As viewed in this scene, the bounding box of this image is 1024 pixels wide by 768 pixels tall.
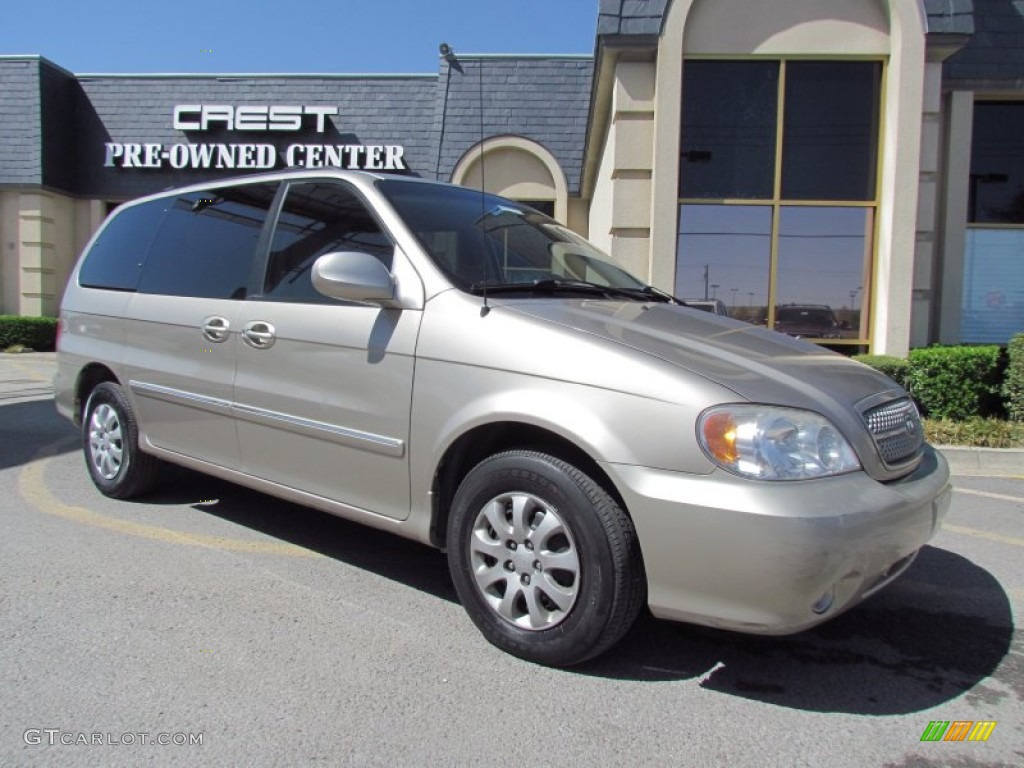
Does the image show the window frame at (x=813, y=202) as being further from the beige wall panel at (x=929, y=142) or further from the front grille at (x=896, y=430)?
the front grille at (x=896, y=430)

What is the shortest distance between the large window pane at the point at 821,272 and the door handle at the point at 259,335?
668 cm

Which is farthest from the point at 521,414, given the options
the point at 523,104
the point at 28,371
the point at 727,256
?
the point at 523,104

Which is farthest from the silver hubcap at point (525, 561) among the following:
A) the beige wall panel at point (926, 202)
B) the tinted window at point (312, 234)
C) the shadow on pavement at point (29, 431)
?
the beige wall panel at point (926, 202)

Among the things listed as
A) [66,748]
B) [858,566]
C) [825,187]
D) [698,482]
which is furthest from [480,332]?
[825,187]

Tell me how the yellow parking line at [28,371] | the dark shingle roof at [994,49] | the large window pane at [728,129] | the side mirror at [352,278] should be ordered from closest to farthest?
the side mirror at [352,278]
the large window pane at [728,129]
the dark shingle roof at [994,49]
the yellow parking line at [28,371]

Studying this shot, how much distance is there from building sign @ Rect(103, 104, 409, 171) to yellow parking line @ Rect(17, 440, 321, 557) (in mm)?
11234

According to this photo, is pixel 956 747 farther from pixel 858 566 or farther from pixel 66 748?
pixel 66 748

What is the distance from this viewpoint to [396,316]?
314 cm

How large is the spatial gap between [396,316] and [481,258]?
520 mm

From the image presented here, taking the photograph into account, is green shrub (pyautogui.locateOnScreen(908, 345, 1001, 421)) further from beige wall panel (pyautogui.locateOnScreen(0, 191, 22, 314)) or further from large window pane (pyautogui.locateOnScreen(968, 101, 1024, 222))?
beige wall panel (pyautogui.locateOnScreen(0, 191, 22, 314))

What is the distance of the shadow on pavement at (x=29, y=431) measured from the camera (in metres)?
6.12

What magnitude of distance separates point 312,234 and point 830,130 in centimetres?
704

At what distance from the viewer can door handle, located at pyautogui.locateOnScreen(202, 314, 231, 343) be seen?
379 centimetres

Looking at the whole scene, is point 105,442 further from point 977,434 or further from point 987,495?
point 977,434
